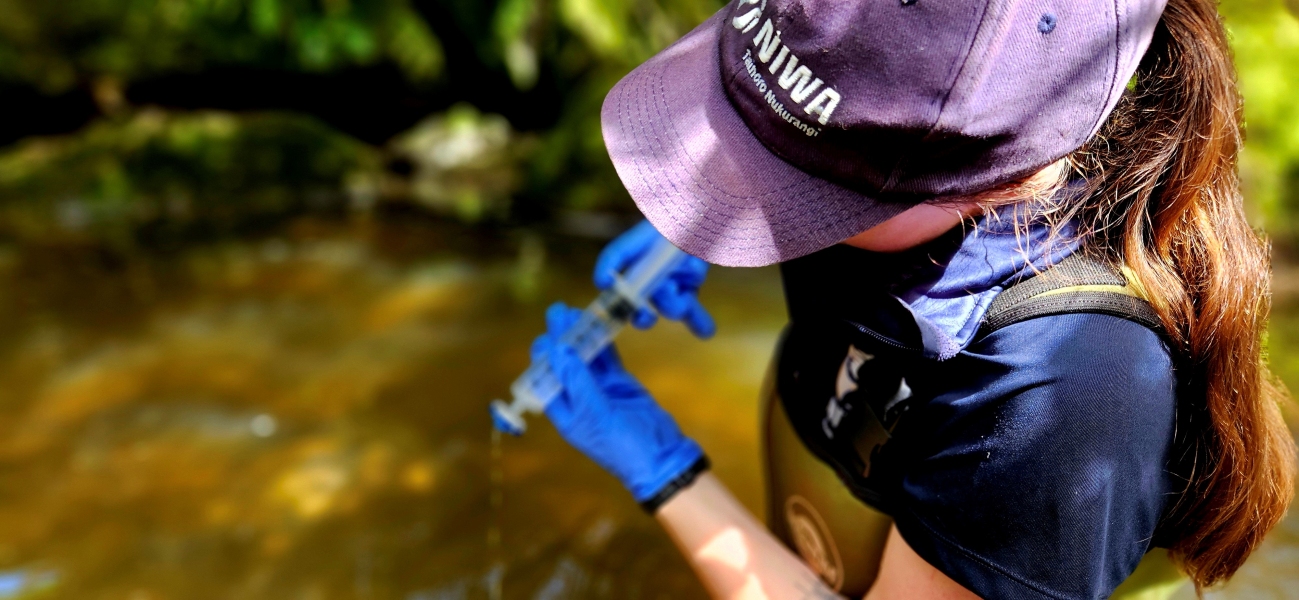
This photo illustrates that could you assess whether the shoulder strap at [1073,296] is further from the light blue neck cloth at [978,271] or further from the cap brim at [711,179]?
the cap brim at [711,179]

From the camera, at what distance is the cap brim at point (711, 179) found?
0.88m

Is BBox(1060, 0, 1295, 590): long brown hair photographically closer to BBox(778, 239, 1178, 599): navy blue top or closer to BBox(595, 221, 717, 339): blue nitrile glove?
BBox(778, 239, 1178, 599): navy blue top

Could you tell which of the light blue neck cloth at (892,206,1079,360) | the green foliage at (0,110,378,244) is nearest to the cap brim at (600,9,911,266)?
the light blue neck cloth at (892,206,1079,360)

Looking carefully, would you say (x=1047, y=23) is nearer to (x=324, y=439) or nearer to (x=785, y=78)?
(x=785, y=78)

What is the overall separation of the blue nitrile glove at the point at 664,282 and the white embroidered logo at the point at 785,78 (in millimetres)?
764

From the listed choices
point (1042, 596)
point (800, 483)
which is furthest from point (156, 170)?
point (1042, 596)

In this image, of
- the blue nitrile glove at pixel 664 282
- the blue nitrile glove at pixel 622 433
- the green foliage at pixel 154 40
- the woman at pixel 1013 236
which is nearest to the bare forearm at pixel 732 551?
the blue nitrile glove at pixel 622 433

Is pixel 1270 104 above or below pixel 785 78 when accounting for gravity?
below

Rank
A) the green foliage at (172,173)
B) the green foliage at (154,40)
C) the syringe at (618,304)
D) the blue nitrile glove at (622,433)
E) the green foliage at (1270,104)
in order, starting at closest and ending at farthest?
the blue nitrile glove at (622,433)
the syringe at (618,304)
the green foliage at (1270,104)
the green foliage at (172,173)
the green foliage at (154,40)

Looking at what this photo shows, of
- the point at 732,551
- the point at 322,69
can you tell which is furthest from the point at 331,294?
the point at 322,69

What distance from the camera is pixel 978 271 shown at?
941 mm

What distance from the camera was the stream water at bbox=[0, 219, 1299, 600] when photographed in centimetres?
179

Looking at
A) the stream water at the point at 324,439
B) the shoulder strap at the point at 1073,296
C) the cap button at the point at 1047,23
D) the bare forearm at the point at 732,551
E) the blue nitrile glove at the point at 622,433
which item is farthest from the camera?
the stream water at the point at 324,439

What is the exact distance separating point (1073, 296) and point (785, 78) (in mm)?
383
